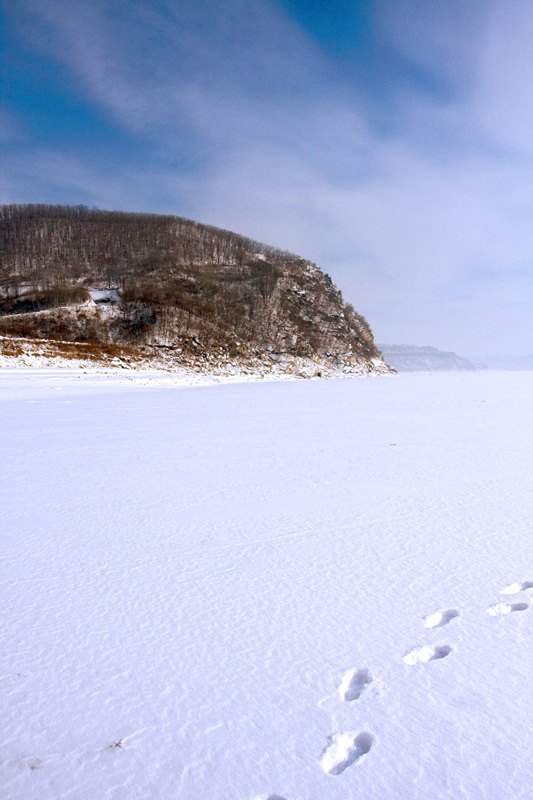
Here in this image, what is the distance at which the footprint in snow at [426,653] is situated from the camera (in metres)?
1.78

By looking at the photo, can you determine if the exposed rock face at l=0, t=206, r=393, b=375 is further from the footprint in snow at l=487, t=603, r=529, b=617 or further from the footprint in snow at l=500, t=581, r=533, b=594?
the footprint in snow at l=487, t=603, r=529, b=617

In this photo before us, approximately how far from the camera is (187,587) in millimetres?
2367

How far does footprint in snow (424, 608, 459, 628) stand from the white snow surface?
0.01 meters

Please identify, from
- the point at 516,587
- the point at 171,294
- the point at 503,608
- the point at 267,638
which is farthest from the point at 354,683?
the point at 171,294

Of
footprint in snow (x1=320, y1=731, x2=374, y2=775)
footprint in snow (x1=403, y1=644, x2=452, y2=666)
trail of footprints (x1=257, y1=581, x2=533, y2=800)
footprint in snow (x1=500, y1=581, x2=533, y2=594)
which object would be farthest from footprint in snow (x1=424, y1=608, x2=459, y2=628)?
footprint in snow (x1=320, y1=731, x2=374, y2=775)

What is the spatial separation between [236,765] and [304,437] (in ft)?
19.3

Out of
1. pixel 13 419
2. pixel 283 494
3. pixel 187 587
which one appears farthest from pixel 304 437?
pixel 13 419

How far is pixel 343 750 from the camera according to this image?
140 centimetres

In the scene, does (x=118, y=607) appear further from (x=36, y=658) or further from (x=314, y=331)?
(x=314, y=331)

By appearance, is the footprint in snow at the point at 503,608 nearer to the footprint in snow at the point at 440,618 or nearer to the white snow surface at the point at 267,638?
the white snow surface at the point at 267,638

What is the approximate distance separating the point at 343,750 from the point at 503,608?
3.83 ft

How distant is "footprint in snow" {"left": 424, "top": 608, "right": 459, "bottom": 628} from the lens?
2020 mm

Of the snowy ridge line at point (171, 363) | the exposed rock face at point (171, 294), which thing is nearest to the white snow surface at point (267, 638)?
the snowy ridge line at point (171, 363)

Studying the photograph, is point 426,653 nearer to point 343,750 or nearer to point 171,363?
point 343,750
